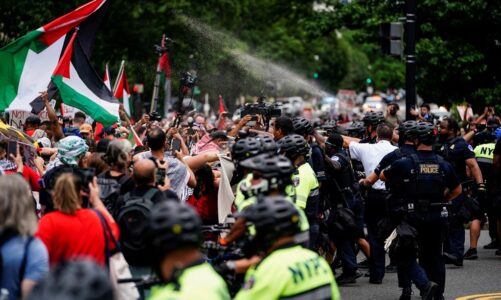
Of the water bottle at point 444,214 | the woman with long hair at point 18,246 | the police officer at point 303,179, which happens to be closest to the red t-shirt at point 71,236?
the woman with long hair at point 18,246

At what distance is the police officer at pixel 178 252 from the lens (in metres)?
4.85

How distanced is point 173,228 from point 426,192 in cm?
628

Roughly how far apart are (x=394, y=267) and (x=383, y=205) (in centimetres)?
141

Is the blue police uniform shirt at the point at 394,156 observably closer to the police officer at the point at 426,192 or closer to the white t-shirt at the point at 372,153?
the police officer at the point at 426,192

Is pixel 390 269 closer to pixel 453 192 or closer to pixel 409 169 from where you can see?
pixel 453 192

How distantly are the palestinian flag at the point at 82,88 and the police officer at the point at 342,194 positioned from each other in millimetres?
2955

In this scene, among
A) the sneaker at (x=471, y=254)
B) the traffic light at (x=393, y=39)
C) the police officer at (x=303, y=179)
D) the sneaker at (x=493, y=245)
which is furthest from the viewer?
the traffic light at (x=393, y=39)

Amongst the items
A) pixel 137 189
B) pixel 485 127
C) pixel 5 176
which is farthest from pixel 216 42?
pixel 5 176

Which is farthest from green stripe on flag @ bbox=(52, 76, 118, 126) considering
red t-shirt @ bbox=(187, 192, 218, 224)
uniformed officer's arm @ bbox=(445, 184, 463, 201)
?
uniformed officer's arm @ bbox=(445, 184, 463, 201)

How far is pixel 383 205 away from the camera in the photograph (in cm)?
1338

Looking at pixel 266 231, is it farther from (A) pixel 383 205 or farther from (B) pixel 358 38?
(B) pixel 358 38

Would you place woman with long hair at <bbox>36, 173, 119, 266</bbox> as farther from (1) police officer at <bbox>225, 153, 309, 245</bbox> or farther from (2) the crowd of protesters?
(1) police officer at <bbox>225, 153, 309, 245</bbox>

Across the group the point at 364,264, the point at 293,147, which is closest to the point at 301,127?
the point at 293,147

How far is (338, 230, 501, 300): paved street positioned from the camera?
489 inches
